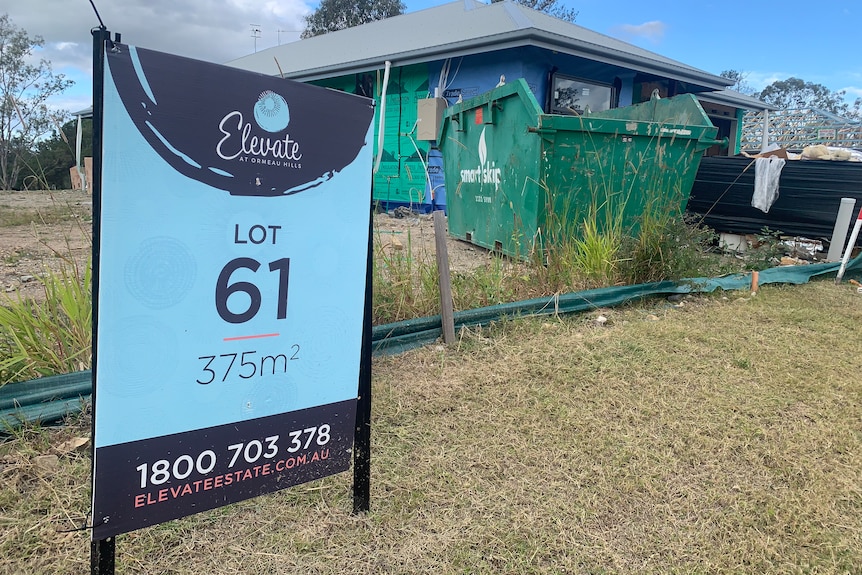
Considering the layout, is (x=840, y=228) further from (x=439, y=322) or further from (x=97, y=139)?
(x=97, y=139)

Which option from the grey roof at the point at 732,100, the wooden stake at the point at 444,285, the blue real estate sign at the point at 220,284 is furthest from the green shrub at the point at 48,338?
the grey roof at the point at 732,100

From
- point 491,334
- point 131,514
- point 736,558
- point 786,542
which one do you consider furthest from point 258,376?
point 491,334

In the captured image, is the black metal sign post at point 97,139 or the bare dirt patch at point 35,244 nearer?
the black metal sign post at point 97,139

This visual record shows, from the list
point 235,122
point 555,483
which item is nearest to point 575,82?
point 555,483

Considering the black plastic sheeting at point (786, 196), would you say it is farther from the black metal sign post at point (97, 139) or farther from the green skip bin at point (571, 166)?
the black metal sign post at point (97, 139)

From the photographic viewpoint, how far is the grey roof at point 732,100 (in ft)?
45.5

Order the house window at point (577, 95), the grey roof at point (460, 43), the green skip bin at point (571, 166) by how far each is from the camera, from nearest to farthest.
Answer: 1. the green skip bin at point (571, 166)
2. the grey roof at point (460, 43)
3. the house window at point (577, 95)

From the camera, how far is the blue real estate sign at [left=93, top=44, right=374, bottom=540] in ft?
4.46

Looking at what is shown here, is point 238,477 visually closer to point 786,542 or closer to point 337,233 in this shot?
point 337,233

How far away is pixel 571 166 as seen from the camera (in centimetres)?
521

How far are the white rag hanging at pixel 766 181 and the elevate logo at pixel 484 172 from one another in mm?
3497

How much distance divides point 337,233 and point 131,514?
930 mm

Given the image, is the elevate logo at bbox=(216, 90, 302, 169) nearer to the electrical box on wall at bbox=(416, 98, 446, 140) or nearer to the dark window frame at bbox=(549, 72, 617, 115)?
the dark window frame at bbox=(549, 72, 617, 115)

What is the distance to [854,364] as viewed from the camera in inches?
132
